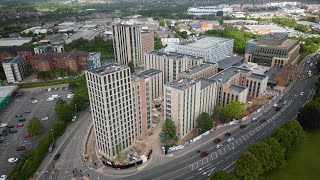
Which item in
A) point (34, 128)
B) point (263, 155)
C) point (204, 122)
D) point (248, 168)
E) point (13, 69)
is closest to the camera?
point (248, 168)

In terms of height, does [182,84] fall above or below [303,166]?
above

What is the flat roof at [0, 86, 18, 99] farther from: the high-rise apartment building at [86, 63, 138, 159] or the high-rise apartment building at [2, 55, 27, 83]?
the high-rise apartment building at [86, 63, 138, 159]

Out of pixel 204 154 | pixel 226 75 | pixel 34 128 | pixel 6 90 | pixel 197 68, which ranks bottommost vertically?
pixel 204 154

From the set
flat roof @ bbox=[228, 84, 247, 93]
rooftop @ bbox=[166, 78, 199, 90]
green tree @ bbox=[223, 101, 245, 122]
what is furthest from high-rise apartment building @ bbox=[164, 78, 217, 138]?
flat roof @ bbox=[228, 84, 247, 93]

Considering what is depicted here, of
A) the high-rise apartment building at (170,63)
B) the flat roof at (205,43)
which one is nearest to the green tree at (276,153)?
the high-rise apartment building at (170,63)

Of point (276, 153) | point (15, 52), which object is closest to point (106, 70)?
point (276, 153)

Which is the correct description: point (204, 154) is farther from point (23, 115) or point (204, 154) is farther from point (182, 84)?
point (23, 115)

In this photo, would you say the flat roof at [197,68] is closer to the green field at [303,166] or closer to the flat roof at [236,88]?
the flat roof at [236,88]
